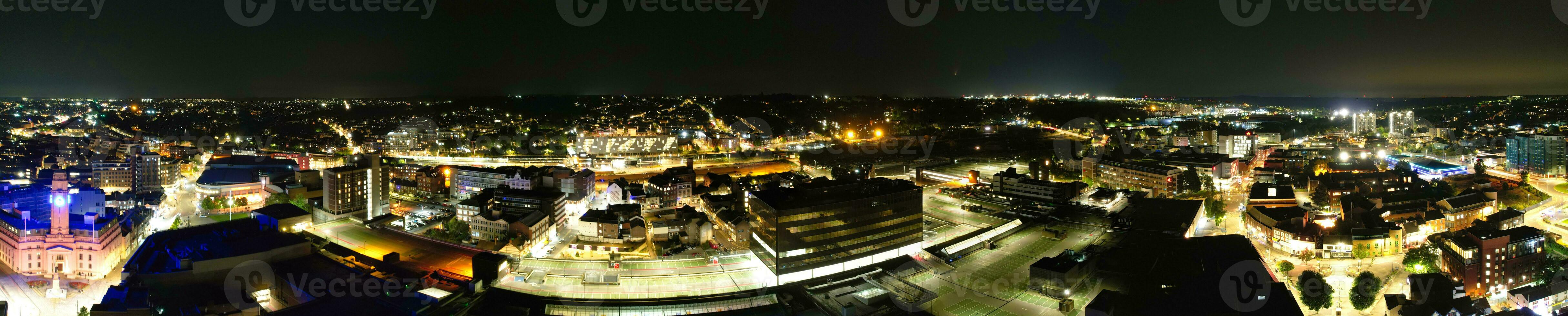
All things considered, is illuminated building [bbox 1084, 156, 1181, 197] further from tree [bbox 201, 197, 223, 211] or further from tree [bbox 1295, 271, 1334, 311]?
tree [bbox 201, 197, 223, 211]

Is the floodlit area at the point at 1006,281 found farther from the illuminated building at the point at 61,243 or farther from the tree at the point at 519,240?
the illuminated building at the point at 61,243

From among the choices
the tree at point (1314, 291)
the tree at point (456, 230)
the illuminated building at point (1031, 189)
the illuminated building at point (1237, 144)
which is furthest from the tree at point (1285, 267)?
the illuminated building at point (1237, 144)

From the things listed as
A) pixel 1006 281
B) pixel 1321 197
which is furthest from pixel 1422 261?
pixel 1321 197

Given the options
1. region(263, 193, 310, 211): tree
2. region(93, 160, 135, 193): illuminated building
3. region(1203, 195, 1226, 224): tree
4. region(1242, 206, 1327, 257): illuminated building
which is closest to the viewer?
region(1242, 206, 1327, 257): illuminated building

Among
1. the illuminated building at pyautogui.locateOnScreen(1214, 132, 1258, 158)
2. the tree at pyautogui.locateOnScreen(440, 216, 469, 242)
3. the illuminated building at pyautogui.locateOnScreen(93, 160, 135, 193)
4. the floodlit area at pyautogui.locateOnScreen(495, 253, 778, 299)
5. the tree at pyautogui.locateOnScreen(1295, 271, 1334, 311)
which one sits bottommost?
the tree at pyautogui.locateOnScreen(1295, 271, 1334, 311)

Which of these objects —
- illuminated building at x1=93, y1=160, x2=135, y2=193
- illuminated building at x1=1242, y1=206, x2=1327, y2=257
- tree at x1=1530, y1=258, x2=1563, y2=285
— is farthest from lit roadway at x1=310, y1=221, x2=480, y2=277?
tree at x1=1530, y1=258, x2=1563, y2=285

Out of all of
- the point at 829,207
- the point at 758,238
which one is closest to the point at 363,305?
the point at 758,238
